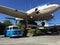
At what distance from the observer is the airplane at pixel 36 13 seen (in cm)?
3108

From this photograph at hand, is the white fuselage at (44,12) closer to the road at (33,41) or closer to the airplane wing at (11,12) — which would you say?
the airplane wing at (11,12)

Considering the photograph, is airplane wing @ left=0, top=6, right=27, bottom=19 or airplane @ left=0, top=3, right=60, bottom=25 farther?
airplane wing @ left=0, top=6, right=27, bottom=19

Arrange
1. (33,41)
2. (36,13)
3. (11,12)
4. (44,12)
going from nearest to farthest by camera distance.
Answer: (33,41)
(44,12)
(36,13)
(11,12)

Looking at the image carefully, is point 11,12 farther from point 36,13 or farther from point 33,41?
point 33,41

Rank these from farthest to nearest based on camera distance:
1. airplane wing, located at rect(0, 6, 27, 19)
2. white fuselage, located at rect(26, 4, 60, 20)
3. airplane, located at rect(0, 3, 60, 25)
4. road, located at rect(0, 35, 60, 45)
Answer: airplane wing, located at rect(0, 6, 27, 19) → airplane, located at rect(0, 3, 60, 25) → white fuselage, located at rect(26, 4, 60, 20) → road, located at rect(0, 35, 60, 45)

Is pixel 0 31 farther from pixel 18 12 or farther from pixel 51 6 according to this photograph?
pixel 51 6

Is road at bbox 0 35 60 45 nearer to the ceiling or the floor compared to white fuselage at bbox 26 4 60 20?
nearer to the floor

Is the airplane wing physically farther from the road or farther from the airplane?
the road

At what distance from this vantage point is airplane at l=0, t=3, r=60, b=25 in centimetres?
3108

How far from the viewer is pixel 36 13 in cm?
3297

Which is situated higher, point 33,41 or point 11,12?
point 11,12

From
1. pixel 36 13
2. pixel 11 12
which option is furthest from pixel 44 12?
pixel 11 12

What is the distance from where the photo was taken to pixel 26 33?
27578 mm

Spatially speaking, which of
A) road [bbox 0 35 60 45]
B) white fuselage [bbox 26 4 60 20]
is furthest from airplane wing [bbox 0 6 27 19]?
road [bbox 0 35 60 45]
